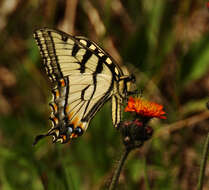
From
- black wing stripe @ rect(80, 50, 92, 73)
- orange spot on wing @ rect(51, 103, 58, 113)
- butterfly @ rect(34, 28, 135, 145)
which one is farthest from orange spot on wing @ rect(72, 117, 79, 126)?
black wing stripe @ rect(80, 50, 92, 73)

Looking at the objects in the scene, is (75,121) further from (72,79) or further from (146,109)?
(146,109)

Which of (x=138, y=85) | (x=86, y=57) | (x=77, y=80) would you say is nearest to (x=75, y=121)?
(x=77, y=80)

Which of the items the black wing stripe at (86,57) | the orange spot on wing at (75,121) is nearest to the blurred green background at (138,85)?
the orange spot on wing at (75,121)

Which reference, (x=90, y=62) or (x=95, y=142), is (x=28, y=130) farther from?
(x=90, y=62)

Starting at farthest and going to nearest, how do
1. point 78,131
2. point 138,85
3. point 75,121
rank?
point 138,85 < point 75,121 < point 78,131

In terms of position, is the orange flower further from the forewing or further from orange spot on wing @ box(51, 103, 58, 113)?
orange spot on wing @ box(51, 103, 58, 113)

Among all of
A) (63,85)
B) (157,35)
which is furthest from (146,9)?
(63,85)

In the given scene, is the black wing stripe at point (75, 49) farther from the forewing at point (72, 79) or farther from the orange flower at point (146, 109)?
the orange flower at point (146, 109)
